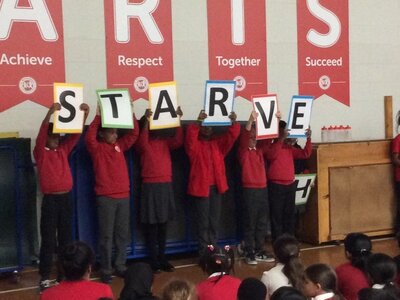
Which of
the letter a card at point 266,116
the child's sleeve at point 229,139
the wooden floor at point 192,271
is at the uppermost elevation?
the letter a card at point 266,116

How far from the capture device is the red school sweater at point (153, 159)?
5.93 m

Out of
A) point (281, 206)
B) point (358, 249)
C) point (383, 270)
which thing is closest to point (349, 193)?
point (281, 206)

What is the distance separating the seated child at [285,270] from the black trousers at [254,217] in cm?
225

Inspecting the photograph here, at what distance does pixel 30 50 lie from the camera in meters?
6.27

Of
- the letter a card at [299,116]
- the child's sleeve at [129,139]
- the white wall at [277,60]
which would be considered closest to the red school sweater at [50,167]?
the child's sleeve at [129,139]

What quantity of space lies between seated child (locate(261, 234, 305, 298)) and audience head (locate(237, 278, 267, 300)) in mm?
739

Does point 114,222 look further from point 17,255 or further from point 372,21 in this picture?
point 372,21

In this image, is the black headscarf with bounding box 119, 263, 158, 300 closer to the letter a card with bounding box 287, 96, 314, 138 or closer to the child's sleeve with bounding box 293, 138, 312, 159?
the letter a card with bounding box 287, 96, 314, 138

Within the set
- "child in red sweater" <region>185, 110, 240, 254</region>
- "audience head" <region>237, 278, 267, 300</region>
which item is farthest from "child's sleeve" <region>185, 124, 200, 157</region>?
"audience head" <region>237, 278, 267, 300</region>

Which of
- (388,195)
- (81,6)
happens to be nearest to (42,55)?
(81,6)

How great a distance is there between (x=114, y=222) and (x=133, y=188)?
50 centimetres

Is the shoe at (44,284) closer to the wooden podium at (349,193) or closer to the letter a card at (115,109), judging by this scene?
the letter a card at (115,109)

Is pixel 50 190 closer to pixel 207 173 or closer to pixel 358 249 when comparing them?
pixel 207 173

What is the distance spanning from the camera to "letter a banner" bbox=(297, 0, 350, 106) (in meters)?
7.80
